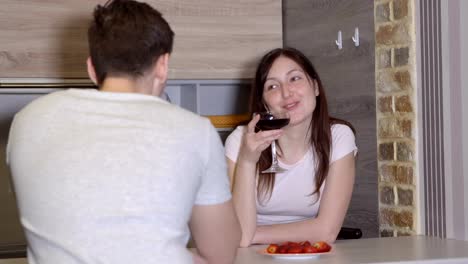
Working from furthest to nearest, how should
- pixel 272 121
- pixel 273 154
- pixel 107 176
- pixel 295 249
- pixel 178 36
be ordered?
pixel 178 36 < pixel 273 154 < pixel 272 121 < pixel 295 249 < pixel 107 176

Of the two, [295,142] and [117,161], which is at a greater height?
[117,161]

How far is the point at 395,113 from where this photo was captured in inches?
113

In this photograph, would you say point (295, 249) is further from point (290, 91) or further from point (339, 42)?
point (339, 42)

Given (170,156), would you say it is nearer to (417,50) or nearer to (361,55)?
(417,50)

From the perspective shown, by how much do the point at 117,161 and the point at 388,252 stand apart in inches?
44.8

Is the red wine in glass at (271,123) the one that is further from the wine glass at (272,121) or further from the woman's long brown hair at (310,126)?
the woman's long brown hair at (310,126)

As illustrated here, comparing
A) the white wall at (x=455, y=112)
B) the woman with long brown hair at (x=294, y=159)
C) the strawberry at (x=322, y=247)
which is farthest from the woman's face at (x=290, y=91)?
the strawberry at (x=322, y=247)

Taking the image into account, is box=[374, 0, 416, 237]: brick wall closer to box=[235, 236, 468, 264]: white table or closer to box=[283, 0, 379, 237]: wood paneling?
box=[283, 0, 379, 237]: wood paneling

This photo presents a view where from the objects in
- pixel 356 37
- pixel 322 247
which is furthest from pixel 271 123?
pixel 356 37

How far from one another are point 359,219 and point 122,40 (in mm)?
1877

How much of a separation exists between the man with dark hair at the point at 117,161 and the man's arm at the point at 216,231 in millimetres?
15

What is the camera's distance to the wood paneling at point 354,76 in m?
3.01

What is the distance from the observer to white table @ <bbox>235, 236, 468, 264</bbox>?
214cm

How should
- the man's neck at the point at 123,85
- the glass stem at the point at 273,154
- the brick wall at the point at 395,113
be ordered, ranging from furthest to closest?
the brick wall at the point at 395,113 < the glass stem at the point at 273,154 < the man's neck at the point at 123,85
